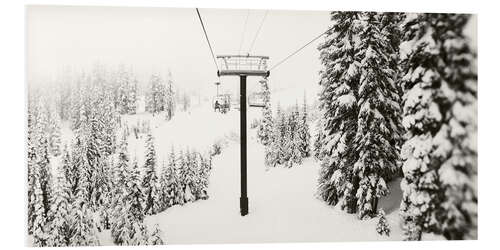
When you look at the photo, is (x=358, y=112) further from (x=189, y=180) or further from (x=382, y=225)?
(x=189, y=180)

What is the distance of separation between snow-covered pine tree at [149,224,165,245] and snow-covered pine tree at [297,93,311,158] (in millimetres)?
2825

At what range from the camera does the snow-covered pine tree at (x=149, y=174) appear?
700cm

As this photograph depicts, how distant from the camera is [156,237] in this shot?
6891 mm

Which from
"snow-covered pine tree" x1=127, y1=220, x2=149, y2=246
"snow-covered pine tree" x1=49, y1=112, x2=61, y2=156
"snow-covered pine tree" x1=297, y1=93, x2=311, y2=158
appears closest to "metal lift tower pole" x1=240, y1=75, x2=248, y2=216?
"snow-covered pine tree" x1=297, y1=93, x2=311, y2=158

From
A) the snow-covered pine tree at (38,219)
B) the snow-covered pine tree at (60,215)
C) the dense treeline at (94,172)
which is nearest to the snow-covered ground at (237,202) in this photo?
the dense treeline at (94,172)

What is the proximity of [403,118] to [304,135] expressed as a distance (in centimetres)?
190

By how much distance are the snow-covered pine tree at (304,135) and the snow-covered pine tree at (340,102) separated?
8.0 inches

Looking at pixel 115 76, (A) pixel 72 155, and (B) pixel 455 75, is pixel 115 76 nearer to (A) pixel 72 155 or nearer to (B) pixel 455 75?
(A) pixel 72 155

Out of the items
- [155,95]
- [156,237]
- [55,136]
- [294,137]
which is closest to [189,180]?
[156,237]

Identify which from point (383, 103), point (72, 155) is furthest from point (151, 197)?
point (383, 103)

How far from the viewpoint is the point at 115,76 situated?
7.02 m

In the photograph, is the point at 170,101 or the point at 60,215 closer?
the point at 60,215

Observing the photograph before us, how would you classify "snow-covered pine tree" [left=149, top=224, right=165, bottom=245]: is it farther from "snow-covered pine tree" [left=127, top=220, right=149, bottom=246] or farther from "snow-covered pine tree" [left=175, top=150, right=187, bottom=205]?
"snow-covered pine tree" [left=175, top=150, right=187, bottom=205]

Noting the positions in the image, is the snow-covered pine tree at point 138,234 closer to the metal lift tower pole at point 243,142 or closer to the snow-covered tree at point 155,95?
the metal lift tower pole at point 243,142
